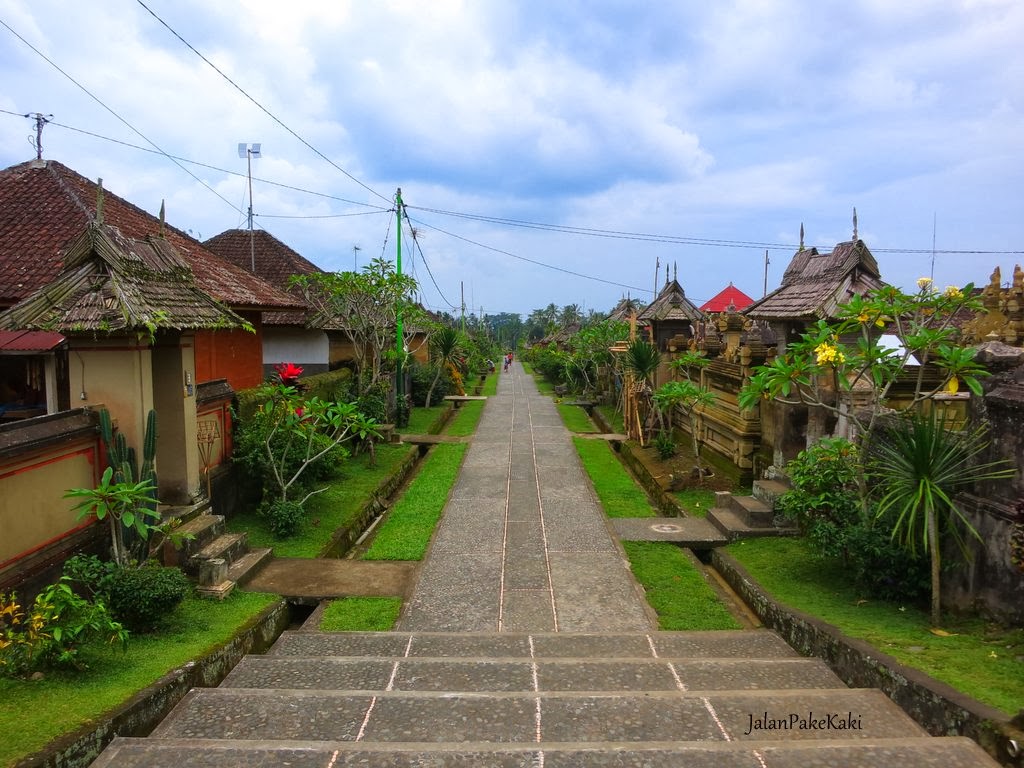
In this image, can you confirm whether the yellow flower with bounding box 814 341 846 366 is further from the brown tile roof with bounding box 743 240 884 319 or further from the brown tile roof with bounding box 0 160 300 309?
the brown tile roof with bounding box 0 160 300 309

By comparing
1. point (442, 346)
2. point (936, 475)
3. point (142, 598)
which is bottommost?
point (142, 598)

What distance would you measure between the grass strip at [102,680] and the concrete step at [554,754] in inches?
18.7

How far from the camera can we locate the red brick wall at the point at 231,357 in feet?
35.5

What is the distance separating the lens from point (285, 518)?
8.38m

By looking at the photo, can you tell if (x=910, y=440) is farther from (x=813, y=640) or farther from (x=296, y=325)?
(x=296, y=325)

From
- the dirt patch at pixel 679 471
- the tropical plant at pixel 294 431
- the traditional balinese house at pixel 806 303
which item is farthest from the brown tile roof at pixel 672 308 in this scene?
the tropical plant at pixel 294 431

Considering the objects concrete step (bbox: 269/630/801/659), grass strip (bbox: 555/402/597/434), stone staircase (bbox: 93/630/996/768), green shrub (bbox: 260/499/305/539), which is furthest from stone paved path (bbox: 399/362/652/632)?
grass strip (bbox: 555/402/597/434)

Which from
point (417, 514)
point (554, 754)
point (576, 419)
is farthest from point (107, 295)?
point (576, 419)

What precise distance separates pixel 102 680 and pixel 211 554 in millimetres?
2406

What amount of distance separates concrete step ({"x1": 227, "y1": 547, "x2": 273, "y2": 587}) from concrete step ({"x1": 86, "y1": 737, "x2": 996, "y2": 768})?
11.1 ft

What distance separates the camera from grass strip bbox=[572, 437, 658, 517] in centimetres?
1046

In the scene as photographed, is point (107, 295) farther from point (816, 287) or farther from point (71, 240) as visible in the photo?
point (816, 287)

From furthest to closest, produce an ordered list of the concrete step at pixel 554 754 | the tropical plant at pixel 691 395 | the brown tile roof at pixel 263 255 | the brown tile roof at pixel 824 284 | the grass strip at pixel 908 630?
the brown tile roof at pixel 263 255 < the tropical plant at pixel 691 395 < the brown tile roof at pixel 824 284 < the grass strip at pixel 908 630 < the concrete step at pixel 554 754

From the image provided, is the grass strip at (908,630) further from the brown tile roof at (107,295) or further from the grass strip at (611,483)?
the brown tile roof at (107,295)
